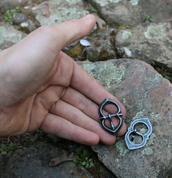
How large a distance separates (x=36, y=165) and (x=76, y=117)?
0.70 metres

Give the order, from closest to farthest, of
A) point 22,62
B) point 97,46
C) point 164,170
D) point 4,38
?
point 22,62
point 164,170
point 97,46
point 4,38

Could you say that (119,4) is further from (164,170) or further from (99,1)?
(164,170)

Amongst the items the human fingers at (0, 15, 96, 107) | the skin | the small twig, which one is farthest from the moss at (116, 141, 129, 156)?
the human fingers at (0, 15, 96, 107)

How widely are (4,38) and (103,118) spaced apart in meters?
2.16

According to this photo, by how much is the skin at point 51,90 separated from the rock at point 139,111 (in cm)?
18

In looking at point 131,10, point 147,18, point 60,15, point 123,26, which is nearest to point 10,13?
point 60,15

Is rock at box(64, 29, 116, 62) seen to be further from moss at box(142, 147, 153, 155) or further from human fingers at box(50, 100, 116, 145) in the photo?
moss at box(142, 147, 153, 155)

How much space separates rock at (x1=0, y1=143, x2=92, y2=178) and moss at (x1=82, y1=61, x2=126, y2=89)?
1.06m

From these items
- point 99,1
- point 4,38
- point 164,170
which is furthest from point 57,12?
point 164,170

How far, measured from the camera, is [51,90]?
2430mm

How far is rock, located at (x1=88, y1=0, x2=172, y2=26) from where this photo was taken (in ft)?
11.6

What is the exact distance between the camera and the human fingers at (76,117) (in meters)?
2.40

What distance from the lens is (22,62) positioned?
169cm

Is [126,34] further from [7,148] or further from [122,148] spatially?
[7,148]
